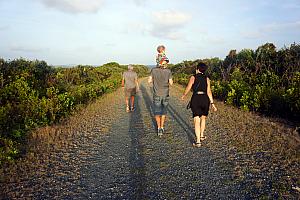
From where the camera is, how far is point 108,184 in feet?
14.3

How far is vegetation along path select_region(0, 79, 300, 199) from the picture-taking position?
13.4ft

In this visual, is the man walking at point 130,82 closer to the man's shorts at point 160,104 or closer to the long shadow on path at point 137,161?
the long shadow on path at point 137,161

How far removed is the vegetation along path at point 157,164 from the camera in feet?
13.4

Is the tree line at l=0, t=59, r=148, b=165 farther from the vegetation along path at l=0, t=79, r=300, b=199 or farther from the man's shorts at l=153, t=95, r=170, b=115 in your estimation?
the man's shorts at l=153, t=95, r=170, b=115

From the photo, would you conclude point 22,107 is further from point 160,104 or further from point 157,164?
point 157,164

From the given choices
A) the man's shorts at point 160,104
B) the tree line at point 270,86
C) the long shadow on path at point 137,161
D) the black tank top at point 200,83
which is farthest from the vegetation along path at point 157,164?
the black tank top at point 200,83

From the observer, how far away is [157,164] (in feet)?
17.0

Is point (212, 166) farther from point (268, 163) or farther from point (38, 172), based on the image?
point (38, 172)

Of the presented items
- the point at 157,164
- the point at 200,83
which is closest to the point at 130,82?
the point at 200,83

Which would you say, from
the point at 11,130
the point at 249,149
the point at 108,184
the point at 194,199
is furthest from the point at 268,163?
the point at 11,130

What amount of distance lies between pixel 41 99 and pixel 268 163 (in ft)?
22.1

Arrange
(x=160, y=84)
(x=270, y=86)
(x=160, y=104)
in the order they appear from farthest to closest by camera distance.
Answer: (x=270, y=86) → (x=160, y=104) → (x=160, y=84)

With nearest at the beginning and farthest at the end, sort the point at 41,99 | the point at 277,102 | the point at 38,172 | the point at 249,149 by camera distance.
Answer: the point at 38,172, the point at 249,149, the point at 41,99, the point at 277,102

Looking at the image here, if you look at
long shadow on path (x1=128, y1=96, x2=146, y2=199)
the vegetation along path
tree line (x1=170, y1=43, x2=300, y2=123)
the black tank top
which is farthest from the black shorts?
tree line (x1=170, y1=43, x2=300, y2=123)
